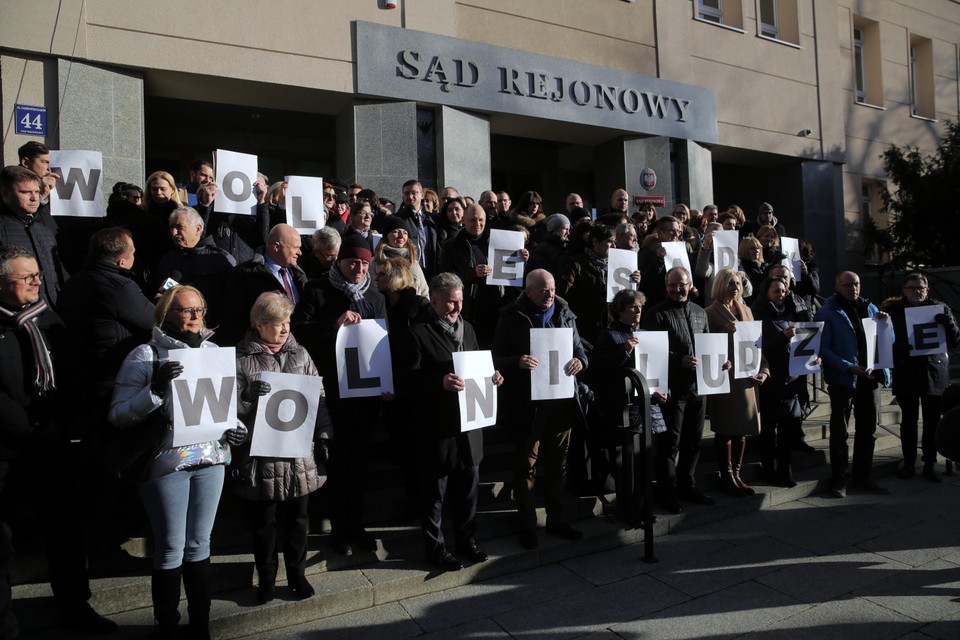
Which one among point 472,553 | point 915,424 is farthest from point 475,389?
point 915,424

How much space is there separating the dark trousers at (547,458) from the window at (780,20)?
1395 cm

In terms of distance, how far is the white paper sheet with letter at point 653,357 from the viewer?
5379 millimetres

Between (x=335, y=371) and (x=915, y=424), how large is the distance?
597cm

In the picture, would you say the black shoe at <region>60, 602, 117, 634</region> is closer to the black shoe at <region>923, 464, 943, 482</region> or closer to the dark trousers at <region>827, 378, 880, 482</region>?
the dark trousers at <region>827, 378, 880, 482</region>

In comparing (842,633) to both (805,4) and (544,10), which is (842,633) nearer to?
(544,10)

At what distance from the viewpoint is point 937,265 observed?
14.6 meters

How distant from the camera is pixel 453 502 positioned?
4.82 m

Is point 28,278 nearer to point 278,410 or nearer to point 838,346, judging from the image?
point 278,410

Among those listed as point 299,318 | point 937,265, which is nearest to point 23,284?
point 299,318

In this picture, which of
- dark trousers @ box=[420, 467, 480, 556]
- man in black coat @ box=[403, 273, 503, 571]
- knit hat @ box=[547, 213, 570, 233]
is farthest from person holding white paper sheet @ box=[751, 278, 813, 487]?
dark trousers @ box=[420, 467, 480, 556]

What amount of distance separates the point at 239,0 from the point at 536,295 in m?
7.16

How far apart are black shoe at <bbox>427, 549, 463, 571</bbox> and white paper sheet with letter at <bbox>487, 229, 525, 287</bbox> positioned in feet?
8.51

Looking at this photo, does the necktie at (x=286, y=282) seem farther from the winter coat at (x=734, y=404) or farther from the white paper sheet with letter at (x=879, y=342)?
the white paper sheet with letter at (x=879, y=342)

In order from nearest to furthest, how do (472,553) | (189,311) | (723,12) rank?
(189,311) → (472,553) → (723,12)
